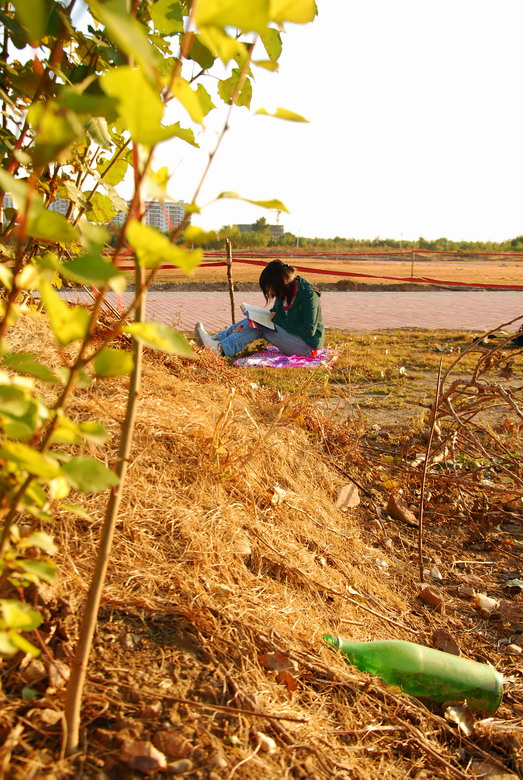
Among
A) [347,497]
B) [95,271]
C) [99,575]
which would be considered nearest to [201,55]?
[95,271]

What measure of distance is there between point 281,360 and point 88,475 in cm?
601

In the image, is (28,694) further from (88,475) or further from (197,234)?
(197,234)

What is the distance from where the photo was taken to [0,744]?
110 cm

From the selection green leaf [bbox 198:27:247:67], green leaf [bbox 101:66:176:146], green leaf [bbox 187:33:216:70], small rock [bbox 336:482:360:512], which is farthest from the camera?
small rock [bbox 336:482:360:512]

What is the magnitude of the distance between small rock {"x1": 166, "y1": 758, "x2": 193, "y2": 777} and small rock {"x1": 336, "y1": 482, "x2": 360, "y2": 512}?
6.23 feet

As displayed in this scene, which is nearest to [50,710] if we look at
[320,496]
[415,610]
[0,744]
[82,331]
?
[0,744]

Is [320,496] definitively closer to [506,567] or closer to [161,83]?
[506,567]

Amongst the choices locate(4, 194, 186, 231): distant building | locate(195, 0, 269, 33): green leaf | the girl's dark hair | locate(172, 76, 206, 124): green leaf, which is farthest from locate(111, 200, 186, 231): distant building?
the girl's dark hair

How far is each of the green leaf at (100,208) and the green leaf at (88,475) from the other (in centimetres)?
147

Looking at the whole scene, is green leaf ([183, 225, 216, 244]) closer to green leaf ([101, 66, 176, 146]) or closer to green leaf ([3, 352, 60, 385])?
green leaf ([101, 66, 176, 146])

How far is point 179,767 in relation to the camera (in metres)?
1.19

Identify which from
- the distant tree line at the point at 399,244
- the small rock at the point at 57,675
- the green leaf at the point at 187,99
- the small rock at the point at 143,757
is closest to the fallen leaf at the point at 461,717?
the small rock at the point at 143,757

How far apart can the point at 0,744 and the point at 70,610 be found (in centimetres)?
38

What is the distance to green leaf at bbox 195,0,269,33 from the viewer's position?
643mm
